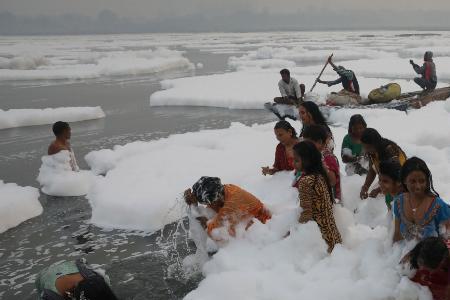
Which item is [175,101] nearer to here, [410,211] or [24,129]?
[24,129]

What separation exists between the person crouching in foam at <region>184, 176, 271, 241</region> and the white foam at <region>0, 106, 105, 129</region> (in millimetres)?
11426

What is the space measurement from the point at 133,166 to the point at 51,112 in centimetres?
767

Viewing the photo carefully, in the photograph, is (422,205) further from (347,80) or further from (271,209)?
(347,80)

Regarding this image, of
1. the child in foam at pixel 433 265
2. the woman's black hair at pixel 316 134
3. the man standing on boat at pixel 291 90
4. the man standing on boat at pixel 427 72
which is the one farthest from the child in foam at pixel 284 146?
the man standing on boat at pixel 427 72

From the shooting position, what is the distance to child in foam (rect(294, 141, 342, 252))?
11.9 feet

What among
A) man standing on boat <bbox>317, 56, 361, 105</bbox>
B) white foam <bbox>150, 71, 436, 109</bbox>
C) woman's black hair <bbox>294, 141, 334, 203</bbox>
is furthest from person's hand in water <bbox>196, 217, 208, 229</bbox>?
white foam <bbox>150, 71, 436, 109</bbox>

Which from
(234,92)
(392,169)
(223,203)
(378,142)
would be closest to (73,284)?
(223,203)

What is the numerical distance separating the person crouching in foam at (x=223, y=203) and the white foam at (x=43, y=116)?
11.4 meters

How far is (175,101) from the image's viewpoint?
17.3 metres

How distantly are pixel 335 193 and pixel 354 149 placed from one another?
0.91 meters

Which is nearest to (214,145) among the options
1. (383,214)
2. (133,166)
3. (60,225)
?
(133,166)

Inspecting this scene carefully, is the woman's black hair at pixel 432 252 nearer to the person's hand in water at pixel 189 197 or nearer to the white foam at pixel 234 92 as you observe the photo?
the person's hand in water at pixel 189 197

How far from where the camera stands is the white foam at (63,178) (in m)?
7.72

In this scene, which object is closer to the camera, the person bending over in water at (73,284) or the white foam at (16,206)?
the person bending over in water at (73,284)
